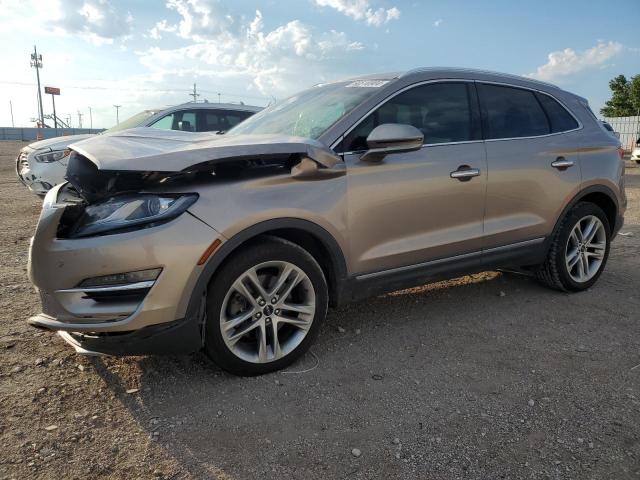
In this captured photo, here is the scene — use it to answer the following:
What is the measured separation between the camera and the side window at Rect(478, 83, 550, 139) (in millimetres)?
3996

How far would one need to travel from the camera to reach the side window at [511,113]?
13.1 ft

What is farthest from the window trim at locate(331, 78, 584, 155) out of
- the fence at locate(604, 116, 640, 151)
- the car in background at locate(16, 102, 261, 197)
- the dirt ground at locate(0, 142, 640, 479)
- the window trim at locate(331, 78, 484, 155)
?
the fence at locate(604, 116, 640, 151)

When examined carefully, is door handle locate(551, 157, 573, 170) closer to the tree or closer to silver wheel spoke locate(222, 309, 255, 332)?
silver wheel spoke locate(222, 309, 255, 332)

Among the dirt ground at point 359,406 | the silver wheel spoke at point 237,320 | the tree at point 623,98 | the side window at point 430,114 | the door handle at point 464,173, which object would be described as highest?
the tree at point 623,98

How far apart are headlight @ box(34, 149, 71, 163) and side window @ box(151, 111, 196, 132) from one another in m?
1.54

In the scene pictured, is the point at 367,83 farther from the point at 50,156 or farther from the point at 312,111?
the point at 50,156

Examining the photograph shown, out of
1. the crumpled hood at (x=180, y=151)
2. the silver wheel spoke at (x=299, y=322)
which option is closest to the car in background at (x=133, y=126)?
the crumpled hood at (x=180, y=151)

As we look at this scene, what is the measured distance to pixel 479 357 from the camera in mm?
3361

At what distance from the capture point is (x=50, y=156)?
7910 millimetres

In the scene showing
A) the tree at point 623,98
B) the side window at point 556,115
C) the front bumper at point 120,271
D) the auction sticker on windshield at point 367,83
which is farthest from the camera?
the tree at point 623,98

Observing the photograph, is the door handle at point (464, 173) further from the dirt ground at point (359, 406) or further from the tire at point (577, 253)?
the tire at point (577, 253)

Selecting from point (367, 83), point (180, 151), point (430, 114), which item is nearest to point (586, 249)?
point (430, 114)

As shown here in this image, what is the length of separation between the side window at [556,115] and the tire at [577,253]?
70 cm

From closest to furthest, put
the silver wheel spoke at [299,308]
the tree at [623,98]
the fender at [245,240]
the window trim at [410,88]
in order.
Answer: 1. the fender at [245,240]
2. the silver wheel spoke at [299,308]
3. the window trim at [410,88]
4. the tree at [623,98]
